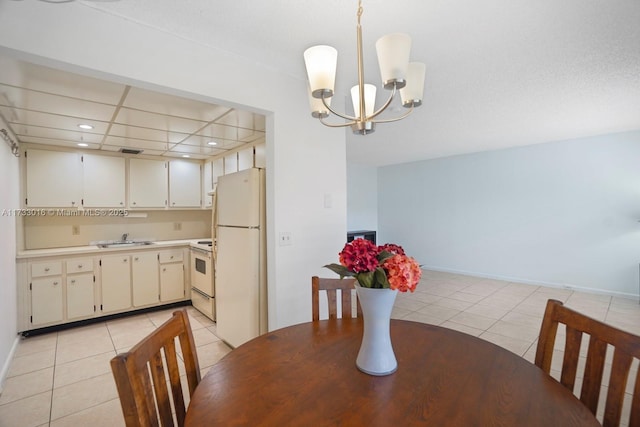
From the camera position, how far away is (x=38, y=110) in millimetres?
2455

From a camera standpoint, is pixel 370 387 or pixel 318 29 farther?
pixel 318 29

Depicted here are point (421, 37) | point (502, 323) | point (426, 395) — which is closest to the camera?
point (426, 395)

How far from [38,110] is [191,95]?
1573mm

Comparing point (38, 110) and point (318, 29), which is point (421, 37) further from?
point (38, 110)

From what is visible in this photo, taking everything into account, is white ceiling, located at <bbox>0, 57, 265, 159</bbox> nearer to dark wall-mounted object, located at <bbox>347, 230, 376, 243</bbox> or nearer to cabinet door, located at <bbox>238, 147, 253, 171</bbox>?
cabinet door, located at <bbox>238, 147, 253, 171</bbox>

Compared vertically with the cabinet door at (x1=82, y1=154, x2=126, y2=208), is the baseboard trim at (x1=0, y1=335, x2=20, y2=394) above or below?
below

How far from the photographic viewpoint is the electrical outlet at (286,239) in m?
2.37

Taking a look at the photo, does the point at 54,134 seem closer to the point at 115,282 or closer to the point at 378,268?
the point at 115,282

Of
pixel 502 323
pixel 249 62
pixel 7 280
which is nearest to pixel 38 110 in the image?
pixel 7 280

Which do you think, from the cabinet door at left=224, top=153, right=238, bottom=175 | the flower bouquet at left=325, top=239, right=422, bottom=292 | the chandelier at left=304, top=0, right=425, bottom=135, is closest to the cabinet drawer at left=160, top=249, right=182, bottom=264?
the cabinet door at left=224, top=153, right=238, bottom=175

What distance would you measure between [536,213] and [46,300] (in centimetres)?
689

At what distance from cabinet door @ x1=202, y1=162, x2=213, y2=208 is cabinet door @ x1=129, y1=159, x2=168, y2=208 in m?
0.52

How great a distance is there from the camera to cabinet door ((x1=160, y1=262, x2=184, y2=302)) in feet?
12.7

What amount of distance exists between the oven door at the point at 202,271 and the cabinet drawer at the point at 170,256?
19cm
